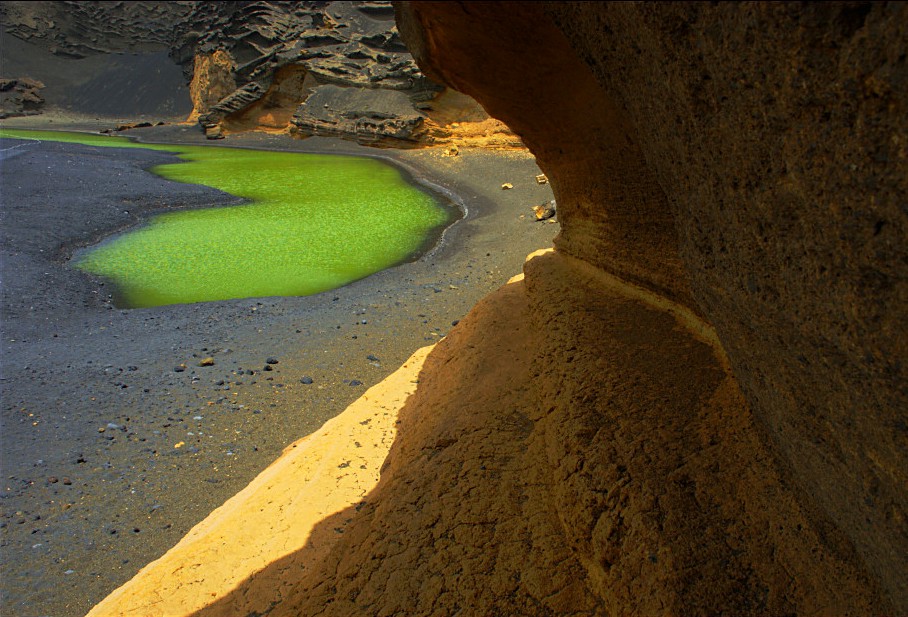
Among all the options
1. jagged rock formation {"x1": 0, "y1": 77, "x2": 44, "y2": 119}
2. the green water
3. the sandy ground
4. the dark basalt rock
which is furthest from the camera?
jagged rock formation {"x1": 0, "y1": 77, "x2": 44, "y2": 119}

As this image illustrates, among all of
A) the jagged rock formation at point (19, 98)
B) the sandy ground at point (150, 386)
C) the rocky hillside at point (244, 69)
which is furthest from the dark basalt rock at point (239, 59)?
the sandy ground at point (150, 386)

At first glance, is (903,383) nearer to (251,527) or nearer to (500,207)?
(251,527)

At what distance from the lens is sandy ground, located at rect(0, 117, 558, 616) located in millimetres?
3348

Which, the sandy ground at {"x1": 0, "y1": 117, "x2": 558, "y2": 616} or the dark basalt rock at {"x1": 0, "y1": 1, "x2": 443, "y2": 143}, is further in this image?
the dark basalt rock at {"x1": 0, "y1": 1, "x2": 443, "y2": 143}

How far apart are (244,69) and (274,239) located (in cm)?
1594

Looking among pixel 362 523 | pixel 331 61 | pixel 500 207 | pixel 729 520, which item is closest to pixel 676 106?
pixel 729 520

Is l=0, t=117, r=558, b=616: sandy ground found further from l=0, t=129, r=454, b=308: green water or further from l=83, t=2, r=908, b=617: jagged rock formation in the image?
l=83, t=2, r=908, b=617: jagged rock formation

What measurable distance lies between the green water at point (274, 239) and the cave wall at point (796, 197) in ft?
20.4

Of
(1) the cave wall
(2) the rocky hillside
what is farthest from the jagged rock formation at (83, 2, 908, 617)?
(2) the rocky hillside

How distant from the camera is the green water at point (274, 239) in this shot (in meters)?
7.39

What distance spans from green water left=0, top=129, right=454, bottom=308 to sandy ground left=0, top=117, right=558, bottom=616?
1.86 feet

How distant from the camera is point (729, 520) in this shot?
1437 mm

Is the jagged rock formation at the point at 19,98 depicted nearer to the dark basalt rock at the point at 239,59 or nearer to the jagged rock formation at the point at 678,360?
the dark basalt rock at the point at 239,59

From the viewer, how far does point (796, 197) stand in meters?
0.87
